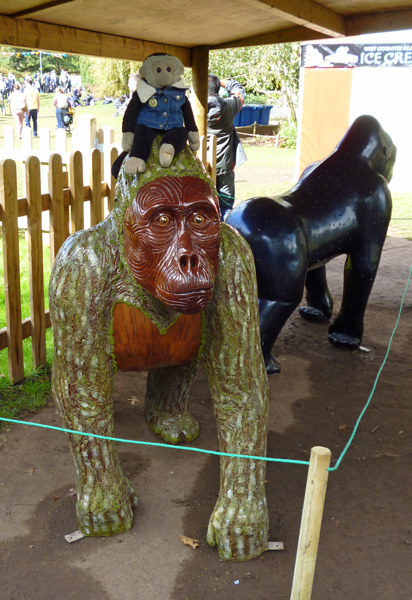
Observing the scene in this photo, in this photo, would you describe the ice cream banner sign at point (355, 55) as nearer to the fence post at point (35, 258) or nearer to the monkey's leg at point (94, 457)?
the fence post at point (35, 258)

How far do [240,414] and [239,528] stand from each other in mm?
450

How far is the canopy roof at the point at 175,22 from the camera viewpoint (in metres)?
3.69

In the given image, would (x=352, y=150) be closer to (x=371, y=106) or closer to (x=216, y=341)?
(x=216, y=341)

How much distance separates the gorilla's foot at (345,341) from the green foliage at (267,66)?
17264mm

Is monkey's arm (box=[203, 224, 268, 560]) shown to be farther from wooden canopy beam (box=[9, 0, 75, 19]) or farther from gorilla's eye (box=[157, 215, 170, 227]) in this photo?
wooden canopy beam (box=[9, 0, 75, 19])

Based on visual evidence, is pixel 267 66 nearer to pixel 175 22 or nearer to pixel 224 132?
pixel 224 132

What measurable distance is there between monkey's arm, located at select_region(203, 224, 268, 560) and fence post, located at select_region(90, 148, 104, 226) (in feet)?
7.15

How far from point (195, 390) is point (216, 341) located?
1593 millimetres

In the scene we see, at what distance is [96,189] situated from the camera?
14.5 feet

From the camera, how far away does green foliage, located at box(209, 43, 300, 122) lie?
2011 centimetres

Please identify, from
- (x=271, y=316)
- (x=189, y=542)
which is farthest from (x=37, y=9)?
(x=189, y=542)

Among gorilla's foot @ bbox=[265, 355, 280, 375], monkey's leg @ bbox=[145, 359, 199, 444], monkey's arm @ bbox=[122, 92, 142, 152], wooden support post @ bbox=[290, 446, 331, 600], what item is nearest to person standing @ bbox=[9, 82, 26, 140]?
gorilla's foot @ bbox=[265, 355, 280, 375]

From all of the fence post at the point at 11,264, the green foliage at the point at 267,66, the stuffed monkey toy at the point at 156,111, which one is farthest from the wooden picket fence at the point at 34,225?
the green foliage at the point at 267,66

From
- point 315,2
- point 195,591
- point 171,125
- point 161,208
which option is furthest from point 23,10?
point 195,591
